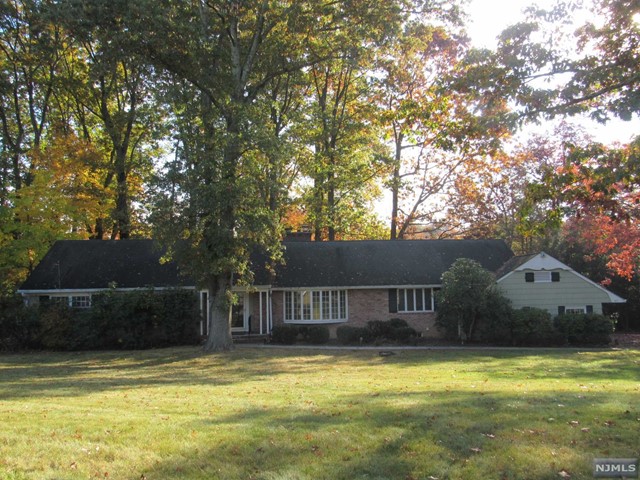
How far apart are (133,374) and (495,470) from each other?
12.7 m

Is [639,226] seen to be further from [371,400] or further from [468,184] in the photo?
[371,400]

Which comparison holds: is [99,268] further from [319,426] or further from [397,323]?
[319,426]

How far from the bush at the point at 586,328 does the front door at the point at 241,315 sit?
14.6 metres

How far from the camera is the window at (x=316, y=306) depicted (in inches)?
1073

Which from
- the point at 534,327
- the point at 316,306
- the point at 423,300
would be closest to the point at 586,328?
the point at 534,327

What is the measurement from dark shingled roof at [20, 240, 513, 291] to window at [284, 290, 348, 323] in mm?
612

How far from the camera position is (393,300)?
2733 centimetres

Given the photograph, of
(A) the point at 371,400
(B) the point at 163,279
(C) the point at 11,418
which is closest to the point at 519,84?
(A) the point at 371,400

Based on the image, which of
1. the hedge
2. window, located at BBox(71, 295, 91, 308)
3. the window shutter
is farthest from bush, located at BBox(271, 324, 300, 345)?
window, located at BBox(71, 295, 91, 308)

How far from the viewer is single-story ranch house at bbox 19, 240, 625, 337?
26.0m

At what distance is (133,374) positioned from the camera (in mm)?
16000

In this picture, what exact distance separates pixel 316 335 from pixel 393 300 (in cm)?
473

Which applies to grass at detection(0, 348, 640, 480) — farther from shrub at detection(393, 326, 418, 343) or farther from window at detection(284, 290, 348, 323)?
window at detection(284, 290, 348, 323)

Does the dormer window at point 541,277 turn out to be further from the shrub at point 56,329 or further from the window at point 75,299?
the window at point 75,299
